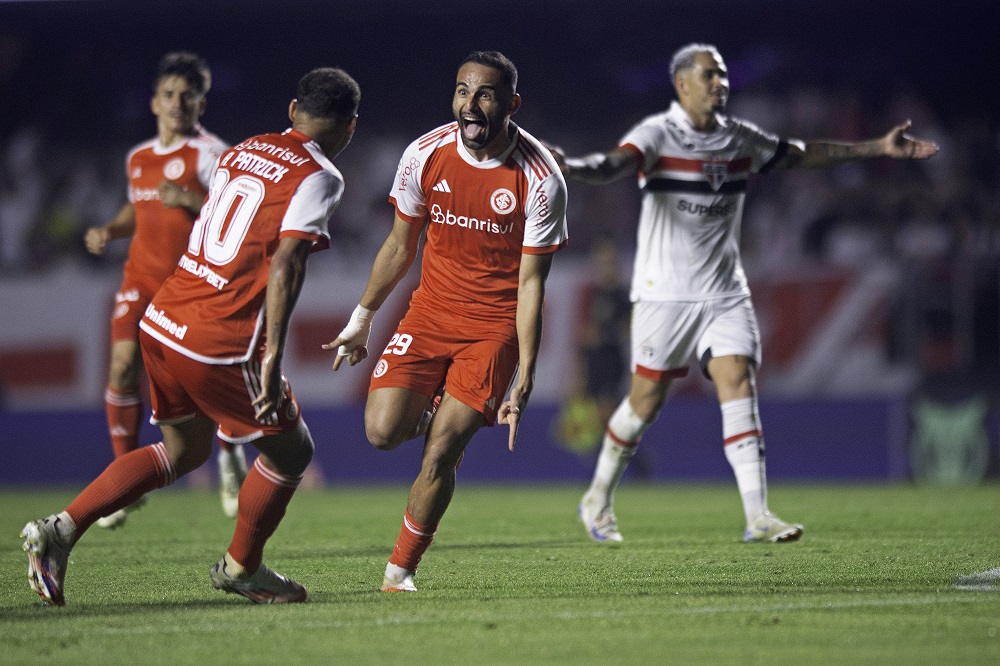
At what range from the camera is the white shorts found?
24.8 feet

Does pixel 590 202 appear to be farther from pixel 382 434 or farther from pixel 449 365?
pixel 382 434

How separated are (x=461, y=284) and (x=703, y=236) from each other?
7.58 feet

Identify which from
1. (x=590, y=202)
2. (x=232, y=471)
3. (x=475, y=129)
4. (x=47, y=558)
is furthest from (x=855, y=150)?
(x=590, y=202)

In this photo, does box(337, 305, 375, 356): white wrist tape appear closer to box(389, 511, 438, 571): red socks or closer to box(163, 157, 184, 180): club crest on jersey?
box(389, 511, 438, 571): red socks

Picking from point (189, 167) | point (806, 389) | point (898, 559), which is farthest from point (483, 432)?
point (898, 559)

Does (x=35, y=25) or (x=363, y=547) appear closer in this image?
(x=363, y=547)

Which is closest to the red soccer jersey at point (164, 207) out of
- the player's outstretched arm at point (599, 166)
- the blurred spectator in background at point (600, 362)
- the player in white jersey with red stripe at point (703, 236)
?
the player's outstretched arm at point (599, 166)

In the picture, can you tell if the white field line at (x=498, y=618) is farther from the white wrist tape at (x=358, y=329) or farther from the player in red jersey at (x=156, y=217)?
the player in red jersey at (x=156, y=217)

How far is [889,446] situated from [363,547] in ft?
27.0

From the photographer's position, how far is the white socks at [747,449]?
24.2 feet

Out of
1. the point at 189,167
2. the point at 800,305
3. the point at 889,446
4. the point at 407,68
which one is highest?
the point at 407,68

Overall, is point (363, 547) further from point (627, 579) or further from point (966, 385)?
point (966, 385)

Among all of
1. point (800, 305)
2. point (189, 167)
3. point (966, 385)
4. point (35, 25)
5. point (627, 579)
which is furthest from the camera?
point (35, 25)

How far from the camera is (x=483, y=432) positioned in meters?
14.6
